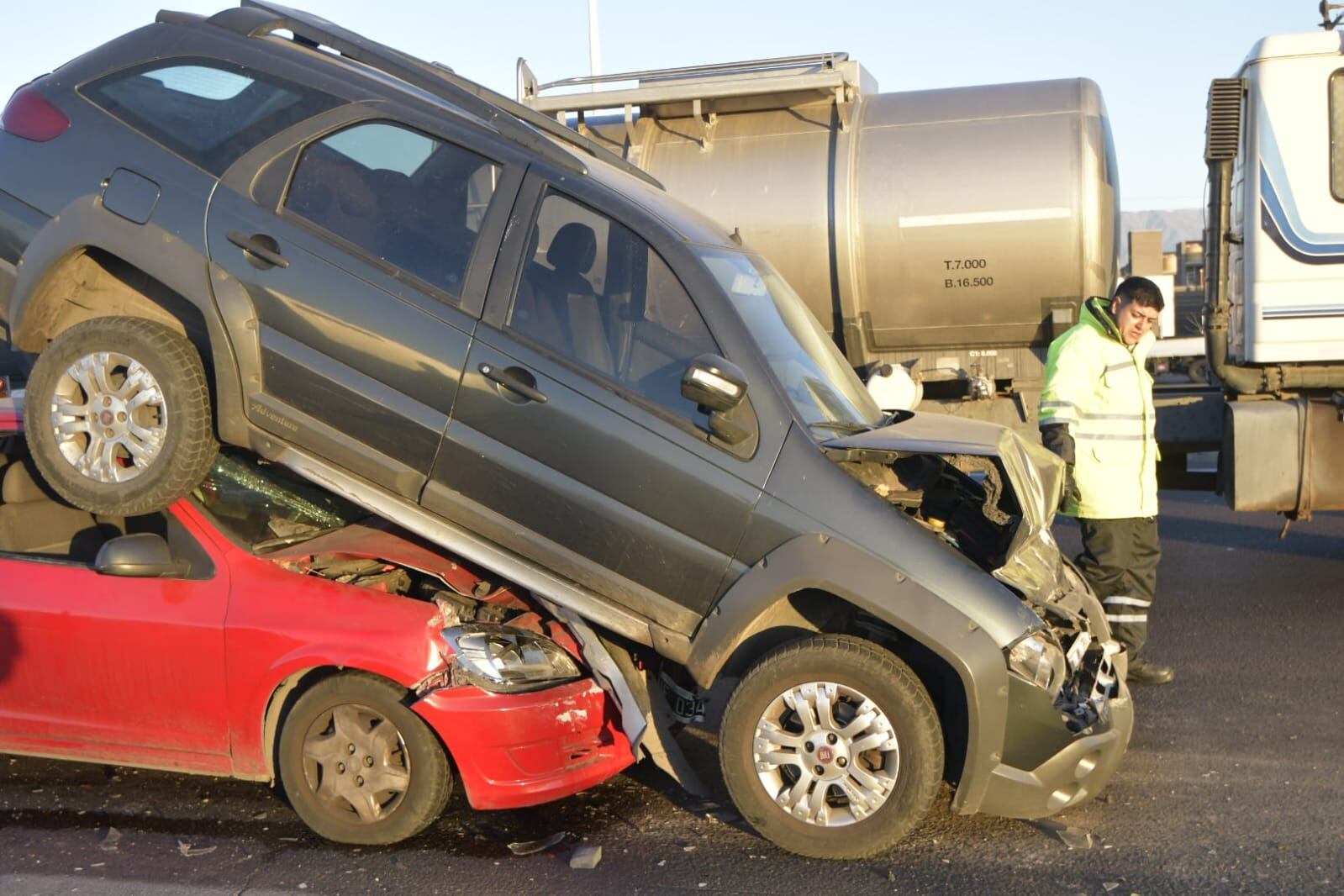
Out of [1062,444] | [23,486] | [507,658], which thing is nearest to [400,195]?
[507,658]

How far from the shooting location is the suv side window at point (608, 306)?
15.8 feet

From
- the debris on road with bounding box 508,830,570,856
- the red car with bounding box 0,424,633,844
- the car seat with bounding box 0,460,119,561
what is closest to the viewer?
the red car with bounding box 0,424,633,844

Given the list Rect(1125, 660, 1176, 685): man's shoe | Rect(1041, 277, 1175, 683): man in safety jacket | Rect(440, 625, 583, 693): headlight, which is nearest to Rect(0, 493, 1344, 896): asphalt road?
Rect(1125, 660, 1176, 685): man's shoe

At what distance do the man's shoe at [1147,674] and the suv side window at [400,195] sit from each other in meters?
3.90

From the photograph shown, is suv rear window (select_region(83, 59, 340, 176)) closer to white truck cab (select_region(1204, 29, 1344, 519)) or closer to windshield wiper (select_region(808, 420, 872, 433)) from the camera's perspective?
windshield wiper (select_region(808, 420, 872, 433))

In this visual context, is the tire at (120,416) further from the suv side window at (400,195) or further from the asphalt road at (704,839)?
the asphalt road at (704,839)

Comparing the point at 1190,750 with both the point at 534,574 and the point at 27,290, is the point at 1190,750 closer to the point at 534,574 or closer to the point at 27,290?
the point at 534,574

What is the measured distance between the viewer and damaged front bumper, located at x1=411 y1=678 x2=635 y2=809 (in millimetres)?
4547

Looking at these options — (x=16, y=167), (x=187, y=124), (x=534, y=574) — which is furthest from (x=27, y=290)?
(x=534, y=574)

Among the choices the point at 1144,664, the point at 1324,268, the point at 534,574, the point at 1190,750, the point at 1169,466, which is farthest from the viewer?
the point at 1169,466

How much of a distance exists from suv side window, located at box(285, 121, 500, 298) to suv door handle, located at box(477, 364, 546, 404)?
36 centimetres

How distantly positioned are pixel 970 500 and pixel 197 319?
301 centimetres

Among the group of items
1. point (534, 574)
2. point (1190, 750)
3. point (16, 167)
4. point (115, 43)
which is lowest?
point (1190, 750)

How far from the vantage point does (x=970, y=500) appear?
5293 millimetres
